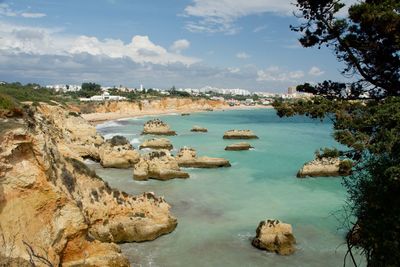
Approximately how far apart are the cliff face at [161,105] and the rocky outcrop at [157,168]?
7905 centimetres

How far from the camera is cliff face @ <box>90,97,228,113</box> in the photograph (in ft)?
364

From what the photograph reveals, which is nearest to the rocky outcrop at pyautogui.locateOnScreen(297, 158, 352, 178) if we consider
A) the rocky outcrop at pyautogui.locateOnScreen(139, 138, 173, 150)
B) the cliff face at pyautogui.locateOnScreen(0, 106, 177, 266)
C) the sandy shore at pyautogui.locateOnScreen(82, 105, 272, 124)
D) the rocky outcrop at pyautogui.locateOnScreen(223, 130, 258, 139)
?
the rocky outcrop at pyautogui.locateOnScreen(139, 138, 173, 150)

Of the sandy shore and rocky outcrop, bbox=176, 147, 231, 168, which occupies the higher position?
rocky outcrop, bbox=176, 147, 231, 168

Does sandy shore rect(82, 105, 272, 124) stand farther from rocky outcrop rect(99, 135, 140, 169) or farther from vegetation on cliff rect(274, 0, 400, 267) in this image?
vegetation on cliff rect(274, 0, 400, 267)

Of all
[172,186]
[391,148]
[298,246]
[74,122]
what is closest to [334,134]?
[391,148]

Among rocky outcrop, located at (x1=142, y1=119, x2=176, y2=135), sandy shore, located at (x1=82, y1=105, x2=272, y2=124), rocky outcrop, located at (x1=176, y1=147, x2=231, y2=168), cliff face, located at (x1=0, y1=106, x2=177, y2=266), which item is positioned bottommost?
sandy shore, located at (x1=82, y1=105, x2=272, y2=124)

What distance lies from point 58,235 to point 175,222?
883 centimetres

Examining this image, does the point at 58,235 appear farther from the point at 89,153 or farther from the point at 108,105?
the point at 108,105

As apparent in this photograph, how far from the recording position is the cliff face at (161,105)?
4373 inches

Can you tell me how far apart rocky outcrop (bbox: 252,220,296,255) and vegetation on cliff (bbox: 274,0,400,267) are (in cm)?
376

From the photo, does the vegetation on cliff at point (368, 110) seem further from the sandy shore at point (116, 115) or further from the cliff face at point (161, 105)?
the cliff face at point (161, 105)

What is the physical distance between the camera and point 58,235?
10.8 metres

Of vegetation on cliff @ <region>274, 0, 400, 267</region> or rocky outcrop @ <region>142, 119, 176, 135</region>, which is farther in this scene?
rocky outcrop @ <region>142, 119, 176, 135</region>

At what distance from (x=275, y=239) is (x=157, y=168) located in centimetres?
1433
